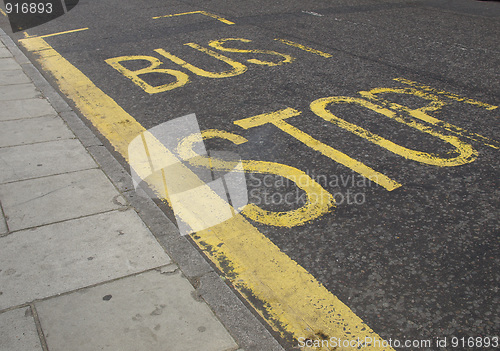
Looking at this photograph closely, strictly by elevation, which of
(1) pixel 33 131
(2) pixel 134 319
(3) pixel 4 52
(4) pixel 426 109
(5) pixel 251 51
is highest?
(4) pixel 426 109

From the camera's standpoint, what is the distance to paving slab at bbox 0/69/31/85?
5.68 metres

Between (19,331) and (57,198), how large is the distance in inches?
49.1

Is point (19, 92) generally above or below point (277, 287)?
below

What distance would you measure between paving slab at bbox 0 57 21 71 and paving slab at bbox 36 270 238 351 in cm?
464

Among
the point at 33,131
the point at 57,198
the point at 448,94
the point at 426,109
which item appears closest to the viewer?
the point at 57,198

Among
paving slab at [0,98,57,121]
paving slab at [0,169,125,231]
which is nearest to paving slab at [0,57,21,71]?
paving slab at [0,98,57,121]

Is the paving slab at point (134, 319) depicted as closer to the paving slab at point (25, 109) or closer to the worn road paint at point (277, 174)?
the worn road paint at point (277, 174)

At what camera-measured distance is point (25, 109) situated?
4875 mm

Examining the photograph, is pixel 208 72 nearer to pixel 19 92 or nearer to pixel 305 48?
pixel 305 48

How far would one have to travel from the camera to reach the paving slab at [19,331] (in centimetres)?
219

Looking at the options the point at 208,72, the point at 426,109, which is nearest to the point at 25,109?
the point at 208,72

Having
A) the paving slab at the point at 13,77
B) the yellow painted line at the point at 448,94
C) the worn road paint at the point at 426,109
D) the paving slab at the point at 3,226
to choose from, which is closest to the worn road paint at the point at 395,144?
the worn road paint at the point at 426,109

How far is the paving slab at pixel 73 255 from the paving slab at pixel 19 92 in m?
2.71

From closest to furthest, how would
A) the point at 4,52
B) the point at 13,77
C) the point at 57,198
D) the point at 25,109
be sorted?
1. the point at 57,198
2. the point at 25,109
3. the point at 13,77
4. the point at 4,52
